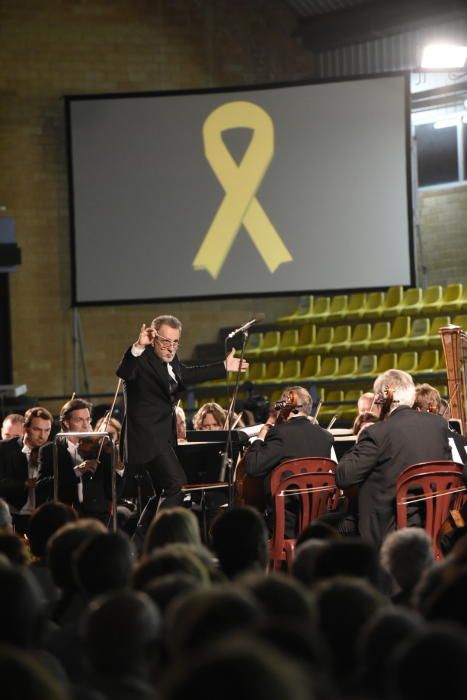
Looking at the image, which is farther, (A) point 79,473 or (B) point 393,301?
(B) point 393,301

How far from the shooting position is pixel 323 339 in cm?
1462

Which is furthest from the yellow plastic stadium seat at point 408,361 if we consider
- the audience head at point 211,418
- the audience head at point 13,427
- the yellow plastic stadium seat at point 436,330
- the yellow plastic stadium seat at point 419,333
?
the audience head at point 13,427

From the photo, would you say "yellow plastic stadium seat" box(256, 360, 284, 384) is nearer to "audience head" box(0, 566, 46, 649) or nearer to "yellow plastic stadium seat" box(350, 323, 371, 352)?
"yellow plastic stadium seat" box(350, 323, 371, 352)

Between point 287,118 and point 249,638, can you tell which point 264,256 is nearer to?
point 287,118

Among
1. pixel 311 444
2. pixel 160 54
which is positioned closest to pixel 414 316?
pixel 160 54

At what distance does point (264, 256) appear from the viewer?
13.5 m

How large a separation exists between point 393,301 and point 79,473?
7.76 meters

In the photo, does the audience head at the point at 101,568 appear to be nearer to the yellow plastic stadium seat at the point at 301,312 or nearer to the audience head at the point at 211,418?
the audience head at the point at 211,418

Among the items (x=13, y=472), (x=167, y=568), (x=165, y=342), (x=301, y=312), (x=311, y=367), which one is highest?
(x=301, y=312)

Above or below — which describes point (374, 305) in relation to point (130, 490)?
above

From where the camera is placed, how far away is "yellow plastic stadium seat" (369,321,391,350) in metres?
13.9

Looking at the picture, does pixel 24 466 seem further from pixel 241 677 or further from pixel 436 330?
pixel 436 330

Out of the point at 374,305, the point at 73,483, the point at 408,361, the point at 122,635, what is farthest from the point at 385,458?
the point at 374,305

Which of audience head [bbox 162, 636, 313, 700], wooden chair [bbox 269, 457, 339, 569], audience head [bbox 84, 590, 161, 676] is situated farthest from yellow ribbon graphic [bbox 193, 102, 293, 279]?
audience head [bbox 162, 636, 313, 700]
